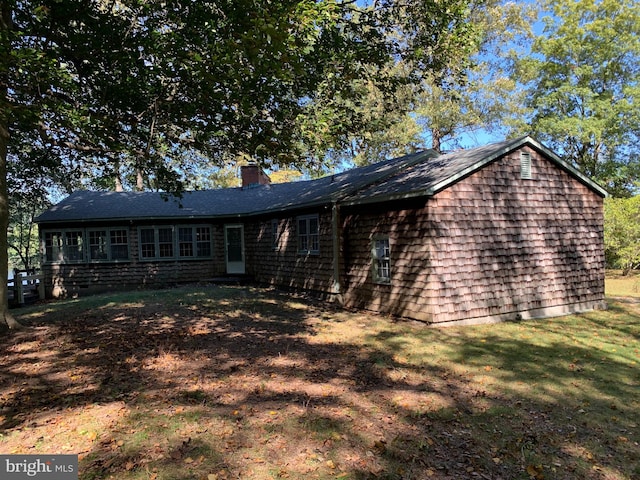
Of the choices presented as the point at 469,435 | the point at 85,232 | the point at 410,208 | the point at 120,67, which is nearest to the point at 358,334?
the point at 410,208

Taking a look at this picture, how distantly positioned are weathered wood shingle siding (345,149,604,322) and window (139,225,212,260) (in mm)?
10206

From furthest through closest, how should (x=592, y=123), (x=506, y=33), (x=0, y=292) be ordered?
(x=506, y=33), (x=592, y=123), (x=0, y=292)

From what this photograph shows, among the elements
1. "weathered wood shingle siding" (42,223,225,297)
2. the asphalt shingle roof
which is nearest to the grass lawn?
the asphalt shingle roof

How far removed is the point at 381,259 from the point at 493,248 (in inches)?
112

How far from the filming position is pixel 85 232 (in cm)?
1911

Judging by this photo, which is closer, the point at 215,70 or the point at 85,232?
the point at 215,70

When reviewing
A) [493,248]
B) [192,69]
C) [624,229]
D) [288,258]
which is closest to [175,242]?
[288,258]

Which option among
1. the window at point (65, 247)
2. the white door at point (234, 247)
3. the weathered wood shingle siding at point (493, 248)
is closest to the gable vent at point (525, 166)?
the weathered wood shingle siding at point (493, 248)

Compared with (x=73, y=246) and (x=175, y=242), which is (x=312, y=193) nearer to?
(x=175, y=242)

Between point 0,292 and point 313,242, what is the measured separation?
28.3 ft

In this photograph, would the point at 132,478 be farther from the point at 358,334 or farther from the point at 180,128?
the point at 180,128

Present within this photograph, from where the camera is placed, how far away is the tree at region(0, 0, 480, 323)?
7.03 meters

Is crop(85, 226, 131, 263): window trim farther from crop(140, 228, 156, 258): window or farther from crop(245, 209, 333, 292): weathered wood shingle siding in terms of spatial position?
crop(245, 209, 333, 292): weathered wood shingle siding

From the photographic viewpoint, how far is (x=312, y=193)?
15.7 metres
